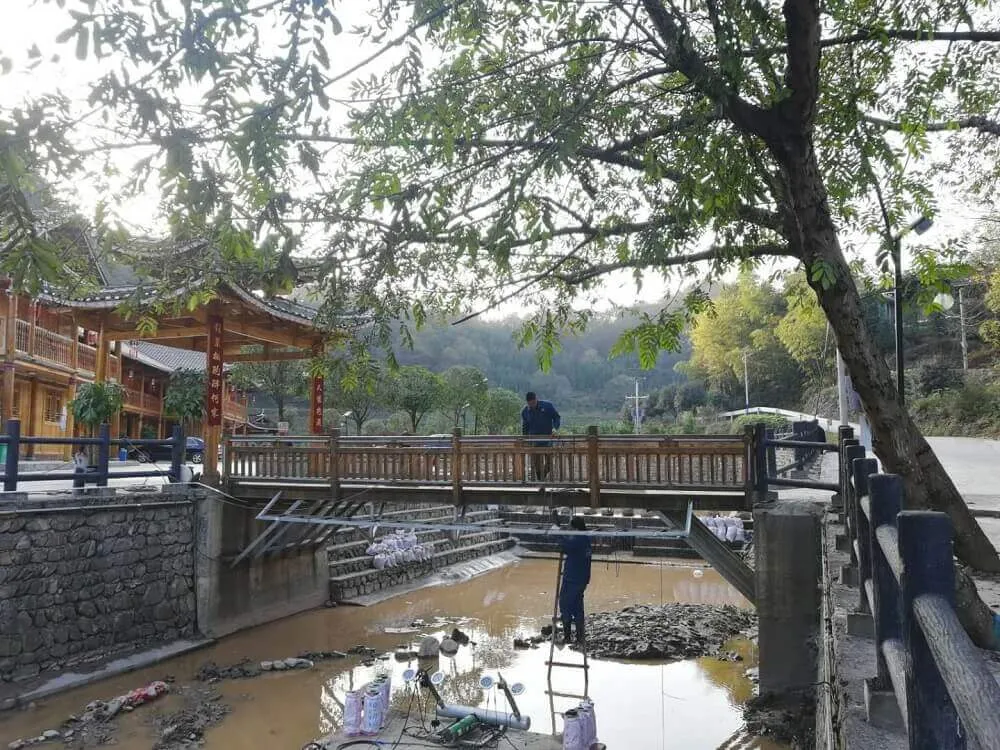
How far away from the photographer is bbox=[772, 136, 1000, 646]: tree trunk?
4.09 m

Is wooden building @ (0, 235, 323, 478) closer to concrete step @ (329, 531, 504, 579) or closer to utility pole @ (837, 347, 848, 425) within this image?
concrete step @ (329, 531, 504, 579)

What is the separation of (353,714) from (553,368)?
5966 centimetres

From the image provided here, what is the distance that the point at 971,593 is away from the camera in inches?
115

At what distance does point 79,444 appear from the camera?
9.32m

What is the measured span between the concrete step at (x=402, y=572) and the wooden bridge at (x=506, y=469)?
10.6ft

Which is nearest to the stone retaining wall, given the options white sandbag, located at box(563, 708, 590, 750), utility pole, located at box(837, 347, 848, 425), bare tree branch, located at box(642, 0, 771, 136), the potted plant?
the potted plant

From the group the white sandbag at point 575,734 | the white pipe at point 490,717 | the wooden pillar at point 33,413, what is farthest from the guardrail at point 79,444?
the wooden pillar at point 33,413

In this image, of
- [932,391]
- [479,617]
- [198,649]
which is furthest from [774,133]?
[932,391]

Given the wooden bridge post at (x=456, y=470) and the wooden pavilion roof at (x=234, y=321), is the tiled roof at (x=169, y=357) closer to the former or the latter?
the wooden pavilion roof at (x=234, y=321)

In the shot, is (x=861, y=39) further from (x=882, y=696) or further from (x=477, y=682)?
(x=477, y=682)

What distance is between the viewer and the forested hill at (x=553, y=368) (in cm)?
6515

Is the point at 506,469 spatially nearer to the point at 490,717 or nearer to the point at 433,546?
the point at 490,717

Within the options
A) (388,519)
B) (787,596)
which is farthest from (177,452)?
(787,596)

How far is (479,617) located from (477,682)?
3301 mm
